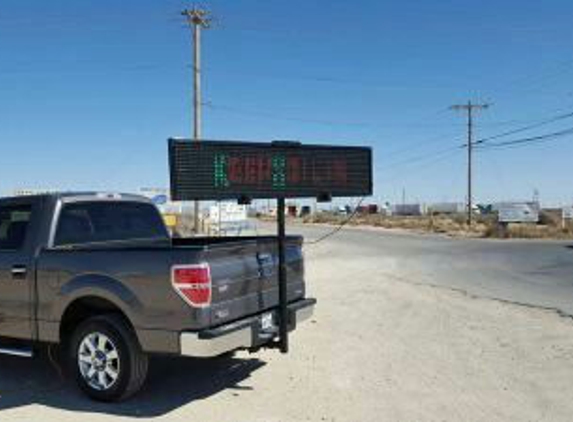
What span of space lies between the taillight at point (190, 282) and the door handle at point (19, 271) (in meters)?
1.85

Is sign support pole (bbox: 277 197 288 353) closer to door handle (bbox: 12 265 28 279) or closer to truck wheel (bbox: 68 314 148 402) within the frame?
truck wheel (bbox: 68 314 148 402)

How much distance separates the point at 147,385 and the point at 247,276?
4.77 feet

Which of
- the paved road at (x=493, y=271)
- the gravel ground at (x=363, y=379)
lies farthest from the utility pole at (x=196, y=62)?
the gravel ground at (x=363, y=379)

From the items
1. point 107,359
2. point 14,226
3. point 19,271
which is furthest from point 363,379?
point 14,226

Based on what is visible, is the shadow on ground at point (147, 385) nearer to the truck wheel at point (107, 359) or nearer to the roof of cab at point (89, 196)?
the truck wheel at point (107, 359)

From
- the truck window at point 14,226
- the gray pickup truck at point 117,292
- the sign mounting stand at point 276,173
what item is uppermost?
the sign mounting stand at point 276,173

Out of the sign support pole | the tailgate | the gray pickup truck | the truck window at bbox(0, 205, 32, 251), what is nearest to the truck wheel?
the gray pickup truck

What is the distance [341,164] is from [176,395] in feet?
9.34

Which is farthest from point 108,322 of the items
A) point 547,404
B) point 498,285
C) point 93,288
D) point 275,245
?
point 498,285

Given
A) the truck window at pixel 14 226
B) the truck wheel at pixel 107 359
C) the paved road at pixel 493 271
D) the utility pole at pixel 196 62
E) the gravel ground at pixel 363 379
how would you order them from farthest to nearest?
1. the utility pole at pixel 196 62
2. the paved road at pixel 493 271
3. the truck window at pixel 14 226
4. the truck wheel at pixel 107 359
5. the gravel ground at pixel 363 379

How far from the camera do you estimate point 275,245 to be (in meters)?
8.66

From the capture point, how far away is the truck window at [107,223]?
8.67m

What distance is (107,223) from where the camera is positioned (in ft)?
30.1

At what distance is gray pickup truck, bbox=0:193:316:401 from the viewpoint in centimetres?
732
